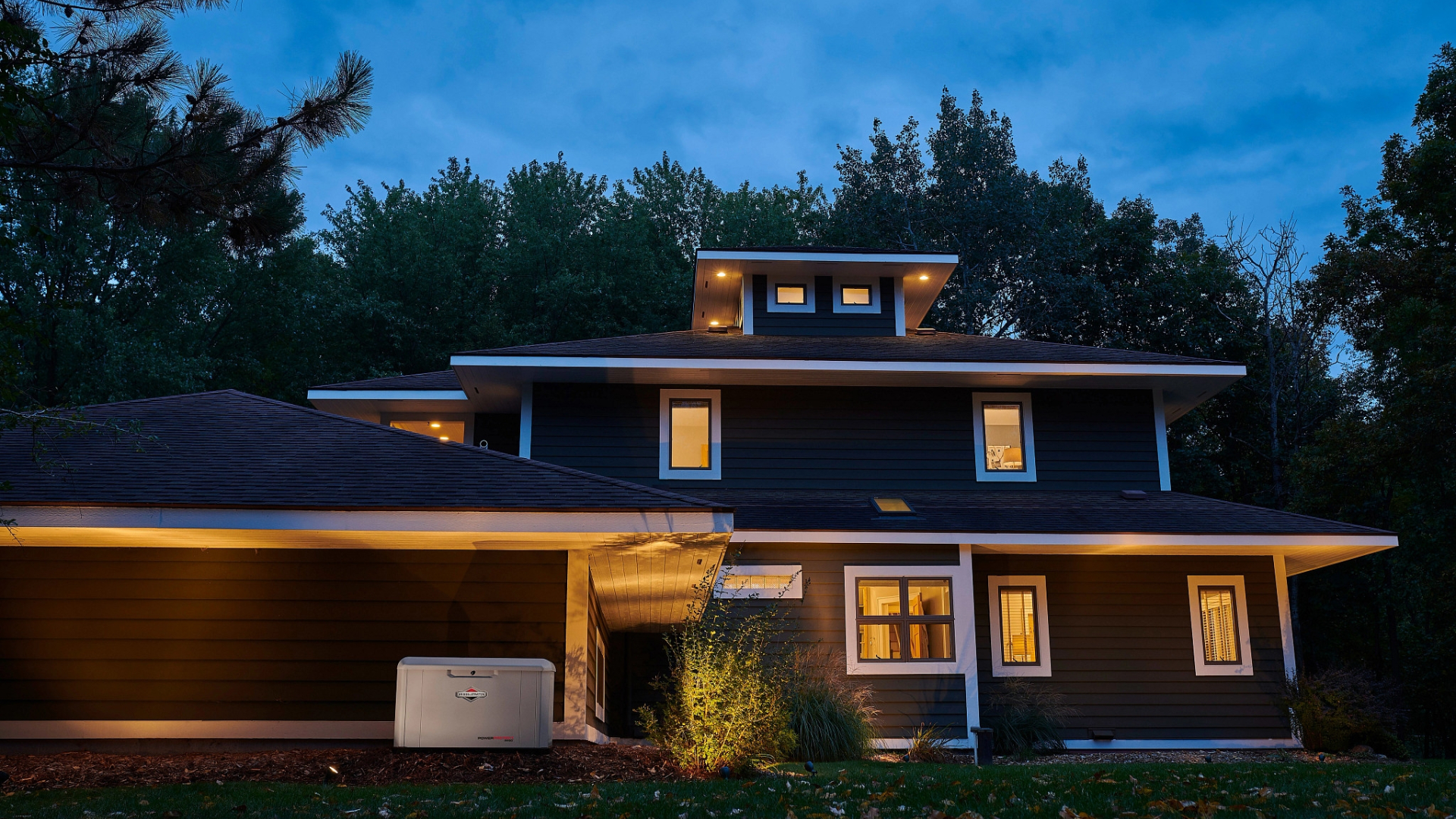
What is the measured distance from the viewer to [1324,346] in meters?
23.6

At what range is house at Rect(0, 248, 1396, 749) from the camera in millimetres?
8133

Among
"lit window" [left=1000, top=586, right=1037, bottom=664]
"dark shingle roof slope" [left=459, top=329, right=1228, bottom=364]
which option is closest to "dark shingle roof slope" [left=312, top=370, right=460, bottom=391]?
"dark shingle roof slope" [left=459, top=329, right=1228, bottom=364]

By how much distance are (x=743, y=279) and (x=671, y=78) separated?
125550 millimetres

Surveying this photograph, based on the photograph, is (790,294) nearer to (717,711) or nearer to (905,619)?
(905,619)

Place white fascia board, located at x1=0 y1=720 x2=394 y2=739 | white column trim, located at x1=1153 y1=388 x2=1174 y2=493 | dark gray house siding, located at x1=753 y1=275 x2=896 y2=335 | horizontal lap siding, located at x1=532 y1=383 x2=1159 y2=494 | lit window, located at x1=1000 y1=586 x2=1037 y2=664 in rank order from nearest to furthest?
white fascia board, located at x1=0 y1=720 x2=394 y2=739, lit window, located at x1=1000 y1=586 x2=1037 y2=664, horizontal lap siding, located at x1=532 y1=383 x2=1159 y2=494, white column trim, located at x1=1153 y1=388 x2=1174 y2=493, dark gray house siding, located at x1=753 y1=275 x2=896 y2=335

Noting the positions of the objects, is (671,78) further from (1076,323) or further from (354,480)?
(354,480)

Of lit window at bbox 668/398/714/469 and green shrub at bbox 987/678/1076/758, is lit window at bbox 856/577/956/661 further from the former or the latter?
lit window at bbox 668/398/714/469

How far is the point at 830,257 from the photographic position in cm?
1636

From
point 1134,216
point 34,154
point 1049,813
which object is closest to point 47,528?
point 34,154

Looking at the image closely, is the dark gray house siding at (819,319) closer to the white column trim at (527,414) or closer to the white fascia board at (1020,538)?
the white column trim at (527,414)

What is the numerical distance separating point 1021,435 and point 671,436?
199 inches

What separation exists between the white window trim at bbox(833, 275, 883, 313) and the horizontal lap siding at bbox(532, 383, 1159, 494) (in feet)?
7.55

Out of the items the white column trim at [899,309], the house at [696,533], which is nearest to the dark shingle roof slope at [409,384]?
the house at [696,533]

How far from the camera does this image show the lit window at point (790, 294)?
1684 centimetres
